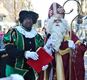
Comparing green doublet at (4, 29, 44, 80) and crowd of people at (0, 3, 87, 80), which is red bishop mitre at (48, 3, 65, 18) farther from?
green doublet at (4, 29, 44, 80)

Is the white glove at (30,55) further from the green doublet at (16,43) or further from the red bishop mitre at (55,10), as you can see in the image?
the red bishop mitre at (55,10)

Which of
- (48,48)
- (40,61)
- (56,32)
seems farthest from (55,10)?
(40,61)

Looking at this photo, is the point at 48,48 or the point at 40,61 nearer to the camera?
the point at 40,61

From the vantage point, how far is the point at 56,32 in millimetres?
6043

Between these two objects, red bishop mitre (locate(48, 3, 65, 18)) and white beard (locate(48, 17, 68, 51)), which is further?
red bishop mitre (locate(48, 3, 65, 18))

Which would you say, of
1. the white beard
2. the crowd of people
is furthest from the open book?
the white beard

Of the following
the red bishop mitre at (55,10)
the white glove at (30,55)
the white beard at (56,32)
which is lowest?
the white glove at (30,55)

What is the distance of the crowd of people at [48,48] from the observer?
548cm

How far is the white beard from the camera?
5.95m

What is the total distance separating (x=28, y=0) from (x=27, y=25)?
2756cm

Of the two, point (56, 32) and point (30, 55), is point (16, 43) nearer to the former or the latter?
point (30, 55)

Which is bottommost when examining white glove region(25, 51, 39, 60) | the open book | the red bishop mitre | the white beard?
the open book

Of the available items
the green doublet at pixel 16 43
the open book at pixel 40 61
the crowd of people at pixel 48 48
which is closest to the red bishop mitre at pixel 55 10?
the crowd of people at pixel 48 48

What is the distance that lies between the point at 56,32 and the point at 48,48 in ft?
0.94
